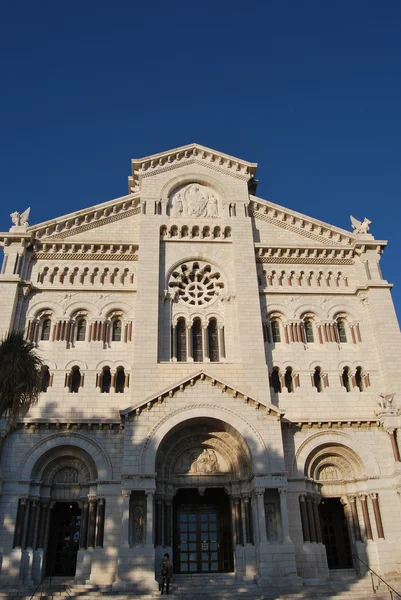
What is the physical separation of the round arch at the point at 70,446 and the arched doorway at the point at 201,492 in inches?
105

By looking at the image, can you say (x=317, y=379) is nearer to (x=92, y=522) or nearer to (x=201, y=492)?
(x=201, y=492)

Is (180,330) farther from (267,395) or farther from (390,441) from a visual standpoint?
(390,441)

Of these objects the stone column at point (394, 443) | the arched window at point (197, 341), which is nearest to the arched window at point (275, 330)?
the arched window at point (197, 341)

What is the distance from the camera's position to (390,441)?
1052 inches

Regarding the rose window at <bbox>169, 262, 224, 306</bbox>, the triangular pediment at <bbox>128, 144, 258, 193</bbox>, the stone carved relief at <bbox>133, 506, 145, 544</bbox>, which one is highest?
the triangular pediment at <bbox>128, 144, 258, 193</bbox>

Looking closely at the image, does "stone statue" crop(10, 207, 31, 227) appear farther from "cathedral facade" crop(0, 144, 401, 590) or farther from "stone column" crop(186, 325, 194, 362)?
"stone column" crop(186, 325, 194, 362)

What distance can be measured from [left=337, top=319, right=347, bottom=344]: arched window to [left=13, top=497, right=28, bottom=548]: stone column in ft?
62.2

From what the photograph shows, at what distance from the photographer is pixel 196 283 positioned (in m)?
31.8

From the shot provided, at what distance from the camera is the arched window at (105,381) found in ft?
91.8

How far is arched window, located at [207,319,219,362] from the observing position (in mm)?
29781

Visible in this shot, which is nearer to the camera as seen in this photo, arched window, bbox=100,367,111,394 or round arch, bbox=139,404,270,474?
round arch, bbox=139,404,270,474

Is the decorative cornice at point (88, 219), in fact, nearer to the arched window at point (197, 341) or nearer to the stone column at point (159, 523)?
the arched window at point (197, 341)

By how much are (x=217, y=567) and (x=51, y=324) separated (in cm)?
1540

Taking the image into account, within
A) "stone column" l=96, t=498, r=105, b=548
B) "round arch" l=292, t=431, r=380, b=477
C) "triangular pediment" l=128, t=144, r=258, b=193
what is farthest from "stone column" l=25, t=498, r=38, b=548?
"triangular pediment" l=128, t=144, r=258, b=193
